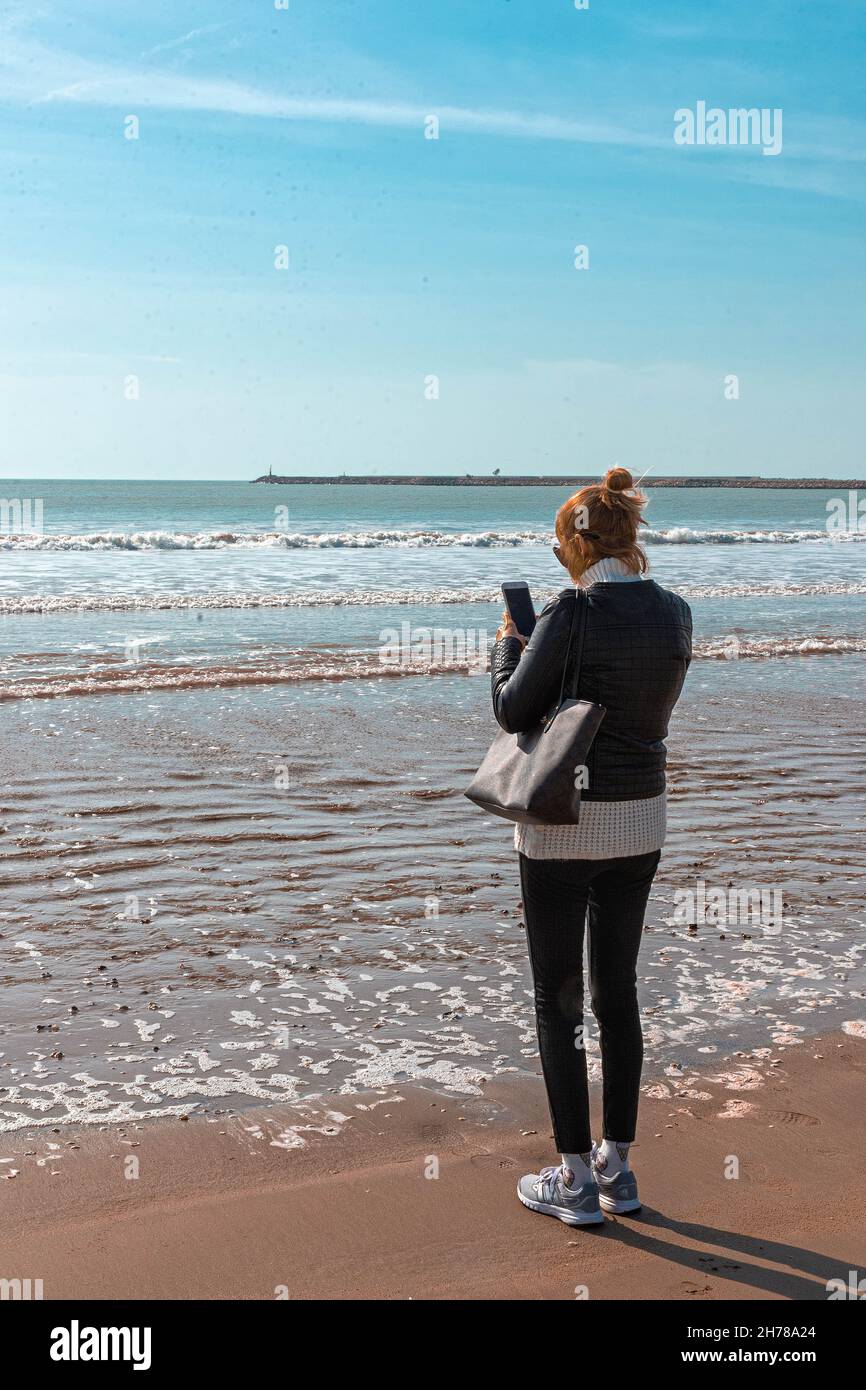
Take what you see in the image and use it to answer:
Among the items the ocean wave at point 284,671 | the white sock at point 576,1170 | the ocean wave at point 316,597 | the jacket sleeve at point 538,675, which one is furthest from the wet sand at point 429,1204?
the ocean wave at point 316,597

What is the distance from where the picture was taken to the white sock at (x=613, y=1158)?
338 cm

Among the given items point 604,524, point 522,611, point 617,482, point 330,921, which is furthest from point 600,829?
point 330,921

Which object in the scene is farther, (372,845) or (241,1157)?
(372,845)

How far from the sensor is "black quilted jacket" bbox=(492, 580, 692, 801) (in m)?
3.12

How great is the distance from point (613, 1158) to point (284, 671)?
10.4 m

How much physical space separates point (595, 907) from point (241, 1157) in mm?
1295

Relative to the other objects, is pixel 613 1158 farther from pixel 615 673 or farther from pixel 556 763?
pixel 615 673

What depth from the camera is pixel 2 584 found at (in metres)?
23.5

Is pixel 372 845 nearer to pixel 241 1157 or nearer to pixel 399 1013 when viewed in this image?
pixel 399 1013

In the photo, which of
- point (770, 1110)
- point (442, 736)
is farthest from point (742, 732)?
point (770, 1110)

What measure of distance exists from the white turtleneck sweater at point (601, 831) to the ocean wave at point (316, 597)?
17.1 meters

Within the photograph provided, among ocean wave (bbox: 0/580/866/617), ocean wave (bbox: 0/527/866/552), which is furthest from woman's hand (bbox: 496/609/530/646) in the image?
ocean wave (bbox: 0/527/866/552)

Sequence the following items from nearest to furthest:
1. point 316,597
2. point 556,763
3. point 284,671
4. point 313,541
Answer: point 556,763, point 284,671, point 316,597, point 313,541

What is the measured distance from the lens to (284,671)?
529 inches
